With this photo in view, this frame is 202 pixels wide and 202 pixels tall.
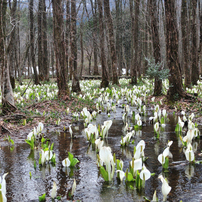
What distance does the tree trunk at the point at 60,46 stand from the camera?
895 cm

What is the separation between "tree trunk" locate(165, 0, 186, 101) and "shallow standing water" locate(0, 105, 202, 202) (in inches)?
158

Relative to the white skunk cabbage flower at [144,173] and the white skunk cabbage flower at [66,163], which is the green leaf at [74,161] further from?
the white skunk cabbage flower at [144,173]

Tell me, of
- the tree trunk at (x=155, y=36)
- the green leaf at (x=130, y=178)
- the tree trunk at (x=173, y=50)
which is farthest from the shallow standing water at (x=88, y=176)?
the tree trunk at (x=155, y=36)

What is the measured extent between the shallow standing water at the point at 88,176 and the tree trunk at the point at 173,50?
13.1ft

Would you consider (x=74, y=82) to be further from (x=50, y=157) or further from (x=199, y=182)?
(x=199, y=182)

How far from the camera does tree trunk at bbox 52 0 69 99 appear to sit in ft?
29.4

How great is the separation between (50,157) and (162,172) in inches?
58.6

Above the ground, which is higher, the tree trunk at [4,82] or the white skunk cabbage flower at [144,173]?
the tree trunk at [4,82]

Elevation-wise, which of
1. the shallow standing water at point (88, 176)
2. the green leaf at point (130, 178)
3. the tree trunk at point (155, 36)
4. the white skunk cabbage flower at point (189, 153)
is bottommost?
the shallow standing water at point (88, 176)

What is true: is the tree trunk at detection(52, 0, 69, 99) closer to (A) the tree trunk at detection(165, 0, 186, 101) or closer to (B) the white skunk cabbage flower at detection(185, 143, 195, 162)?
(A) the tree trunk at detection(165, 0, 186, 101)

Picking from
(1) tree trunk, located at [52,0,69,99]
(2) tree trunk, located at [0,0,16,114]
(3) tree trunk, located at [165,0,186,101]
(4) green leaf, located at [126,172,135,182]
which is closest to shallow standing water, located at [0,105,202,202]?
(4) green leaf, located at [126,172,135,182]

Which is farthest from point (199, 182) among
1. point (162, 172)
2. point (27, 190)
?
point (27, 190)

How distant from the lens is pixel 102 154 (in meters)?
2.58

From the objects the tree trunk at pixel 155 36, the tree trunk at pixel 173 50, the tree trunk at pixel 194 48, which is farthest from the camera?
the tree trunk at pixel 194 48
